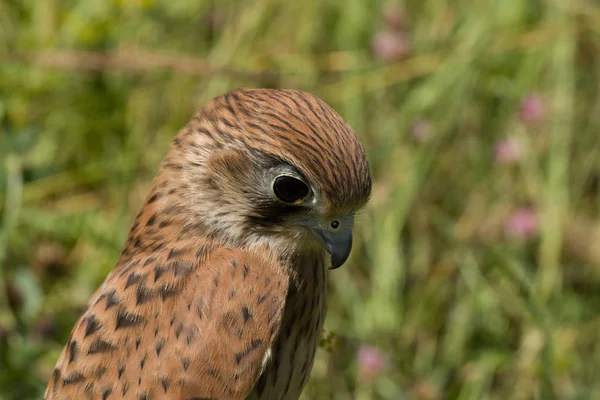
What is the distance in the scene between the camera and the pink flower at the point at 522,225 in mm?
4781

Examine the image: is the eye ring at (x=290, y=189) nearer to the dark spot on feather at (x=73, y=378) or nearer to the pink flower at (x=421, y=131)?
the dark spot on feather at (x=73, y=378)

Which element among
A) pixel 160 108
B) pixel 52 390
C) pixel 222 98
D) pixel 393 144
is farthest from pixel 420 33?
pixel 52 390

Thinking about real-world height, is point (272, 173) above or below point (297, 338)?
above

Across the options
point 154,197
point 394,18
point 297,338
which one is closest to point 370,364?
point 297,338

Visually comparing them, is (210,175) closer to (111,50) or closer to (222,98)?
(222,98)

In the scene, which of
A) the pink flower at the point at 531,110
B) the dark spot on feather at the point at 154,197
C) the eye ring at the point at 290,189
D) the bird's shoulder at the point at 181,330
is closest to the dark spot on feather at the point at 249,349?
the bird's shoulder at the point at 181,330

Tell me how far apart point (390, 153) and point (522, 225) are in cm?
74

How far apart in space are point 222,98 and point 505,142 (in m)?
2.38

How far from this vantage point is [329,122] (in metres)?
2.79

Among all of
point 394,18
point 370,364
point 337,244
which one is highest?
point 394,18

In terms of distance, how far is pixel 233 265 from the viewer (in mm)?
2867

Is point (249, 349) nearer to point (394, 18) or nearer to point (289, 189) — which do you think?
point (289, 189)

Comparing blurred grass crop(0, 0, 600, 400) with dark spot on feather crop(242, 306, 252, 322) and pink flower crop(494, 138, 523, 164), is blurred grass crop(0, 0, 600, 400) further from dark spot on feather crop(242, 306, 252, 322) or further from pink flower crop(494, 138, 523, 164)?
dark spot on feather crop(242, 306, 252, 322)

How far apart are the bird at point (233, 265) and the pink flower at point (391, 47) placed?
84.3 inches
